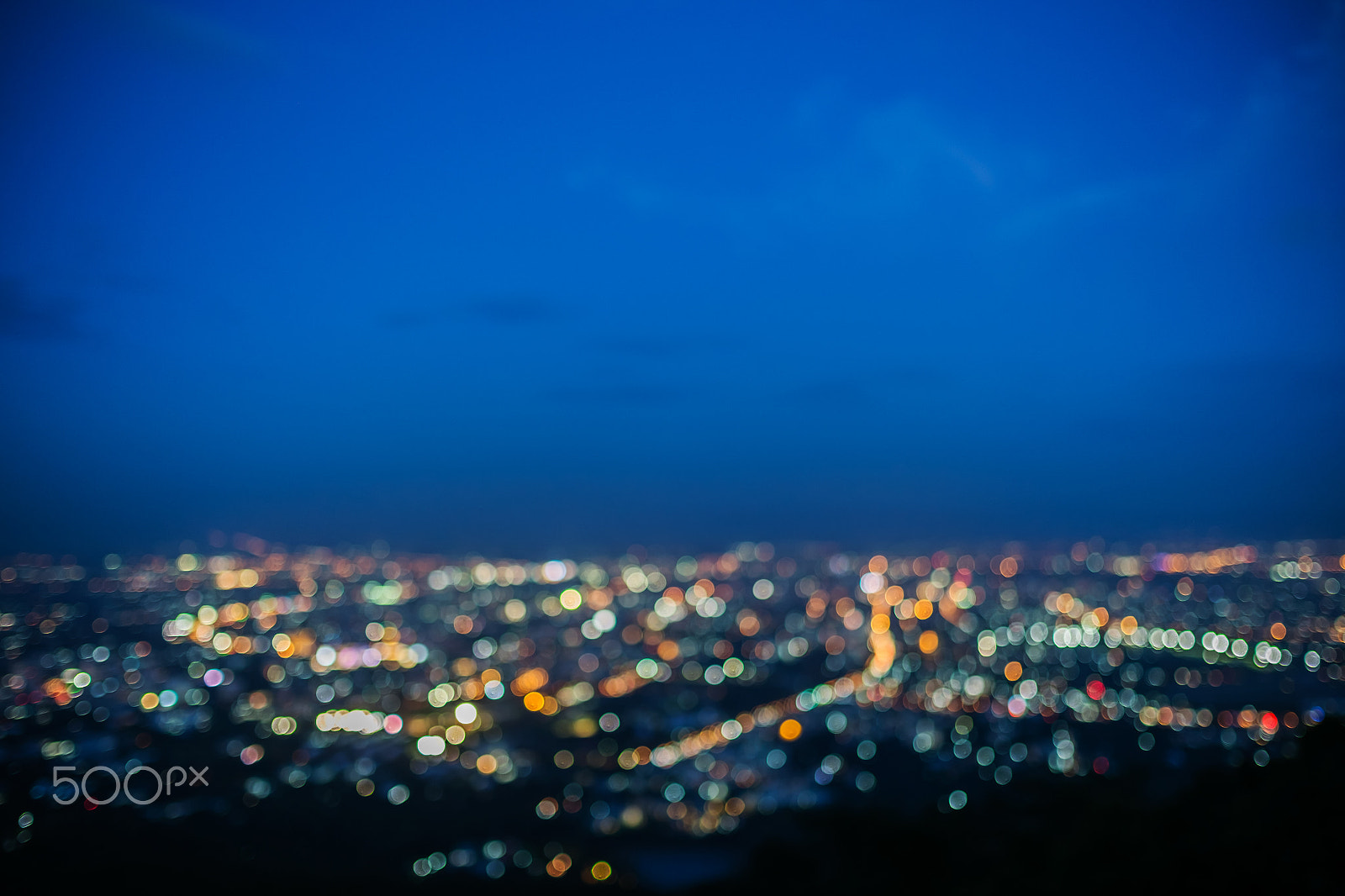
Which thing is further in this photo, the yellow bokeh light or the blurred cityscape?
the yellow bokeh light

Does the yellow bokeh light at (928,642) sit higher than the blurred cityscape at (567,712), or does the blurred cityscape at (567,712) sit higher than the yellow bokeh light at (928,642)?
the yellow bokeh light at (928,642)

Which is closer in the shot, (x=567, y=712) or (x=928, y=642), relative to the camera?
(x=567, y=712)

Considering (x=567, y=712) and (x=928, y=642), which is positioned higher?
(x=928, y=642)

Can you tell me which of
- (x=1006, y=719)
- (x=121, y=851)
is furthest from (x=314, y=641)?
(x=1006, y=719)

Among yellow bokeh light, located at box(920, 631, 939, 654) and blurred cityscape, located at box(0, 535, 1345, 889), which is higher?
yellow bokeh light, located at box(920, 631, 939, 654)

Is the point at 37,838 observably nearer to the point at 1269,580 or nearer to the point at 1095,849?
the point at 1095,849

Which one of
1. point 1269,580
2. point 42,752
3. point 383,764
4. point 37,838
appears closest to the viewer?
point 37,838

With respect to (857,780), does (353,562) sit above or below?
above

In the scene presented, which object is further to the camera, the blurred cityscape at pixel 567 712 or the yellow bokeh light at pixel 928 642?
the yellow bokeh light at pixel 928 642
